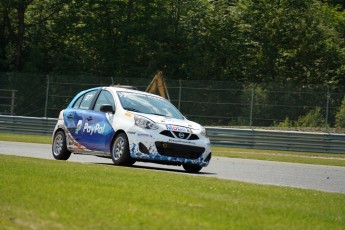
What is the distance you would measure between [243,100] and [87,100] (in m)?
14.3

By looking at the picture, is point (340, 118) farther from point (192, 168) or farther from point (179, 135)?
point (179, 135)

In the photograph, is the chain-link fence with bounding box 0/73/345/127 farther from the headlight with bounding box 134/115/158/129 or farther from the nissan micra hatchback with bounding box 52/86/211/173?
the headlight with bounding box 134/115/158/129

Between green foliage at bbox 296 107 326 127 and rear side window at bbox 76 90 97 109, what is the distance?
1416cm

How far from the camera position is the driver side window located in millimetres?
16391

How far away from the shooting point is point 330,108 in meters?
29.7

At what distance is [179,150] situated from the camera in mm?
15211

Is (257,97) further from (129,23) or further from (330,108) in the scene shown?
(129,23)

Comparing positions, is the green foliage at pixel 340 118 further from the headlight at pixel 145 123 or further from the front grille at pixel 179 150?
the headlight at pixel 145 123

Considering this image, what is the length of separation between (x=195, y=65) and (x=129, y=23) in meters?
4.82

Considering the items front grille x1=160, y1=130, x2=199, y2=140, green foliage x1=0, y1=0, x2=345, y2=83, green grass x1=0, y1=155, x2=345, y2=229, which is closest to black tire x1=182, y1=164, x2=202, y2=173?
front grille x1=160, y1=130, x2=199, y2=140

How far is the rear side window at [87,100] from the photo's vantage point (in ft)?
55.8

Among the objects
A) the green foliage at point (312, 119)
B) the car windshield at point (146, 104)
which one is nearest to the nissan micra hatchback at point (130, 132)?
the car windshield at point (146, 104)

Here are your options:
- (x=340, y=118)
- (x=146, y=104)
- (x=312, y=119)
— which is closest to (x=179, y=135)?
(x=146, y=104)

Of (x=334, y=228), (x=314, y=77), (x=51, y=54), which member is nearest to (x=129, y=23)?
(x=51, y=54)
